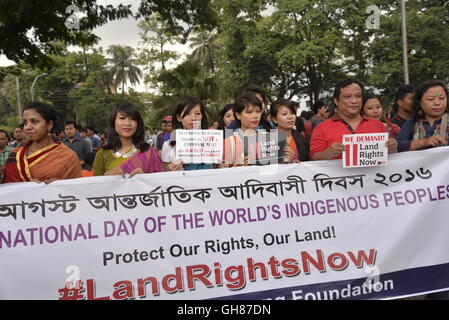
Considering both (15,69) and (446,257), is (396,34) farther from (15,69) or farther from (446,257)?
(446,257)

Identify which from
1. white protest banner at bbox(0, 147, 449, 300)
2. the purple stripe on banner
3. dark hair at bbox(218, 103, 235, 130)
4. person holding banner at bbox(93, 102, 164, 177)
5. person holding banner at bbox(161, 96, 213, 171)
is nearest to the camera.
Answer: white protest banner at bbox(0, 147, 449, 300)

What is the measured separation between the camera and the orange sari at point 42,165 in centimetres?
284

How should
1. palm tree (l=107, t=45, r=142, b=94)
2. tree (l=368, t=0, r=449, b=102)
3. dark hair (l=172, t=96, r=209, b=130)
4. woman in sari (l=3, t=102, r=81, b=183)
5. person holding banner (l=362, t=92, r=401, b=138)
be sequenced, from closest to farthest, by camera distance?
woman in sari (l=3, t=102, r=81, b=183) < dark hair (l=172, t=96, r=209, b=130) < person holding banner (l=362, t=92, r=401, b=138) < tree (l=368, t=0, r=449, b=102) < palm tree (l=107, t=45, r=142, b=94)

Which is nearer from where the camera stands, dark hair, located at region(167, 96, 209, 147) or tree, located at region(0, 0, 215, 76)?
dark hair, located at region(167, 96, 209, 147)

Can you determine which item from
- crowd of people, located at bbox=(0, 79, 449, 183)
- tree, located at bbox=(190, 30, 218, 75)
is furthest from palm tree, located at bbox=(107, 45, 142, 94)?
crowd of people, located at bbox=(0, 79, 449, 183)

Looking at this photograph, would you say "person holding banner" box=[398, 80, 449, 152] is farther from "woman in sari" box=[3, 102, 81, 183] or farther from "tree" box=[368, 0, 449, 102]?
"tree" box=[368, 0, 449, 102]

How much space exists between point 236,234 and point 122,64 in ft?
165

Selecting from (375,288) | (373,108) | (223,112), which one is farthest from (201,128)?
(373,108)

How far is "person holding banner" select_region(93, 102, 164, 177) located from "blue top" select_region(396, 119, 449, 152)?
1.88 meters

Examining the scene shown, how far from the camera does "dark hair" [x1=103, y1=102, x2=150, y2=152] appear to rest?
3107 millimetres

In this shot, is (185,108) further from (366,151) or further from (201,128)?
(366,151)

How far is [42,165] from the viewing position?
2850 millimetres

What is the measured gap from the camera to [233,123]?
153 inches
